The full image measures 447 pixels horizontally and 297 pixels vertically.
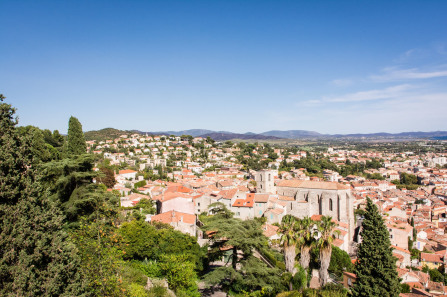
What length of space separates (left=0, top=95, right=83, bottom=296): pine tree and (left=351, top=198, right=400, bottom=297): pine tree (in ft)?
45.7

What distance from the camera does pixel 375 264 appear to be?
50.4 feet

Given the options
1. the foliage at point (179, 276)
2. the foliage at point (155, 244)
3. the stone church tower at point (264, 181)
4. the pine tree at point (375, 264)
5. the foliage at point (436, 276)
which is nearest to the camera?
the pine tree at point (375, 264)

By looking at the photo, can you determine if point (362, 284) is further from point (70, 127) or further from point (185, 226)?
point (70, 127)

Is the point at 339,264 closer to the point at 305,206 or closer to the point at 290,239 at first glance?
the point at 305,206

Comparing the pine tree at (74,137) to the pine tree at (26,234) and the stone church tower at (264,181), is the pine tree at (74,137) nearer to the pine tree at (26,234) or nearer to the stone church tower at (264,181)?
the pine tree at (26,234)

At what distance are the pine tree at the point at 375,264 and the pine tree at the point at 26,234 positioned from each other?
13.9 meters

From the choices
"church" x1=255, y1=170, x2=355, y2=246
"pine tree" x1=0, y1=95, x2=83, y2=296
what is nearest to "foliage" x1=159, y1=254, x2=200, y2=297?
"pine tree" x1=0, y1=95, x2=83, y2=296

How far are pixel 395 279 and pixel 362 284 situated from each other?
5.59 ft

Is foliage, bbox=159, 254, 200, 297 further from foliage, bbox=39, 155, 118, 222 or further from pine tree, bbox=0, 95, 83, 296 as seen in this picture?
pine tree, bbox=0, 95, 83, 296

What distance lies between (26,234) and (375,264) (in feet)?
51.7

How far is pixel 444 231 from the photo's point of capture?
52.8 meters

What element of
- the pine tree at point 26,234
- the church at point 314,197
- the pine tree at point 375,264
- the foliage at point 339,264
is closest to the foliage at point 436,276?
the church at point 314,197

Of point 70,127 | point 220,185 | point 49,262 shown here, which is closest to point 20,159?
point 49,262

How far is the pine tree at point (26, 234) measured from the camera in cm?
658
